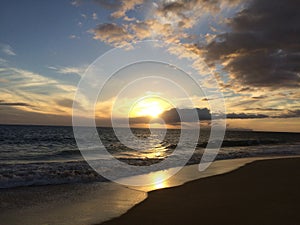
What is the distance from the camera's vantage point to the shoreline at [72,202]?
241 inches

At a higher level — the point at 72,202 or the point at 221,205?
the point at 221,205

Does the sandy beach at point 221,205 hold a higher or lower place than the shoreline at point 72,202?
higher

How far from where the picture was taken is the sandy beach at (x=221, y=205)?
594 cm

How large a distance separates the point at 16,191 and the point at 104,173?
4676mm

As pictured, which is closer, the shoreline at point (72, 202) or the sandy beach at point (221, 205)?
the sandy beach at point (221, 205)

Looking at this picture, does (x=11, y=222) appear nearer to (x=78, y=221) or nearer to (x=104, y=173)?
(x=78, y=221)

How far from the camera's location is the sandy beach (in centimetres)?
594

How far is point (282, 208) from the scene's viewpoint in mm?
6766

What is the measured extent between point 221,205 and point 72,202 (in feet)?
13.7

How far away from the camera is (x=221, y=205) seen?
7113 mm

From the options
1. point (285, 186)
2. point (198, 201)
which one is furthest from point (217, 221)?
point (285, 186)

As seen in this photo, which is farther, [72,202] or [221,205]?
[72,202]

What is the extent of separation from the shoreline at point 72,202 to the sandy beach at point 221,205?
0.44 m

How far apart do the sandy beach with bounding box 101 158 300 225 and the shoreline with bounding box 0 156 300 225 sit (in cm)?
44
